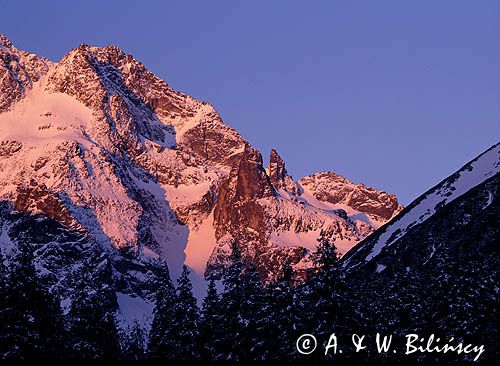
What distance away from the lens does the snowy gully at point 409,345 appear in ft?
236

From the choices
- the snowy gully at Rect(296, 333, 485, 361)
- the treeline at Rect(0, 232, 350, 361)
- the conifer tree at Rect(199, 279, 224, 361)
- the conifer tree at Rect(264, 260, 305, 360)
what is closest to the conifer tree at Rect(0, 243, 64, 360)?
the treeline at Rect(0, 232, 350, 361)

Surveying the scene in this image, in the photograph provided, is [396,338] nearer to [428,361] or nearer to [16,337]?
[428,361]

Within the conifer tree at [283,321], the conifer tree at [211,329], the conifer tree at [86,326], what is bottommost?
the conifer tree at [283,321]

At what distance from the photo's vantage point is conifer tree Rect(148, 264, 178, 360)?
300 feet

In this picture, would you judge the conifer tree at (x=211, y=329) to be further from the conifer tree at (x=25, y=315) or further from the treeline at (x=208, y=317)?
the conifer tree at (x=25, y=315)

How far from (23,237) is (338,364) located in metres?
23.8

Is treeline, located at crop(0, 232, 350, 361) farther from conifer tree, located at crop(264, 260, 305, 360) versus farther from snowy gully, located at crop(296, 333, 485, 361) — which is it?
snowy gully, located at crop(296, 333, 485, 361)

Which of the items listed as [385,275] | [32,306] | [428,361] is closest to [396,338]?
[428,361]

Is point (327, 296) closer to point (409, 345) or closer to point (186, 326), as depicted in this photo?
point (409, 345)

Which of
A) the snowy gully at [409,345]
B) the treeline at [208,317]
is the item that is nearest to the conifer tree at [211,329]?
the treeline at [208,317]

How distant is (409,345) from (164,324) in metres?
22.4

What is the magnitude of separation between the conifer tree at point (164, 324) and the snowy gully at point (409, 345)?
16.6m

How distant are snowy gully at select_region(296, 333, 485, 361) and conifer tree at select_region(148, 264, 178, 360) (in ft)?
54.4

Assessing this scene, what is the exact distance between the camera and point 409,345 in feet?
262
